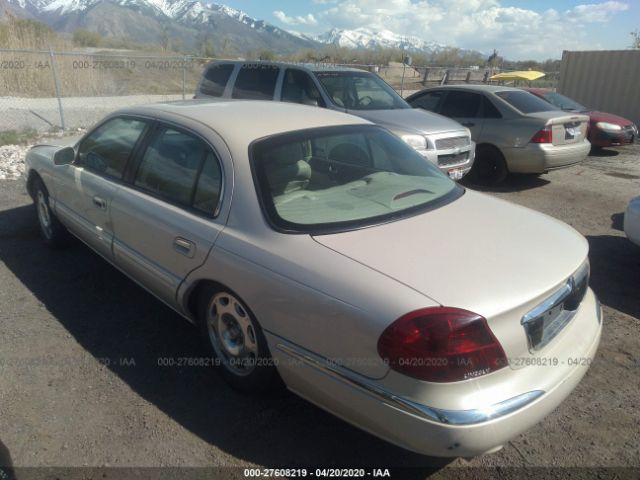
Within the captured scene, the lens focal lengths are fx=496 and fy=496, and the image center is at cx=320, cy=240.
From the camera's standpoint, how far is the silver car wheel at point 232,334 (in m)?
2.69

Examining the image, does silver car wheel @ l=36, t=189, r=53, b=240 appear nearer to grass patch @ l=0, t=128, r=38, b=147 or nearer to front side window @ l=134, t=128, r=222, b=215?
front side window @ l=134, t=128, r=222, b=215

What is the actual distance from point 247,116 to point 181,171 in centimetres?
55

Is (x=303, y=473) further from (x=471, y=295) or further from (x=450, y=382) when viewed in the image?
(x=471, y=295)

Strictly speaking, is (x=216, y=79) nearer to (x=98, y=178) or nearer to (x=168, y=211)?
(x=98, y=178)

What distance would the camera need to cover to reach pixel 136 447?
8.25 ft

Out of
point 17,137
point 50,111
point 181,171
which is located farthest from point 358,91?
point 50,111

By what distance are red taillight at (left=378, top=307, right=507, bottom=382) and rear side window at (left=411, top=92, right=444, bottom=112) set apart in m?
7.72

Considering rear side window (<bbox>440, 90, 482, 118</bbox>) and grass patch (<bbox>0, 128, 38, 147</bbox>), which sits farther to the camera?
grass patch (<bbox>0, 128, 38, 147</bbox>)

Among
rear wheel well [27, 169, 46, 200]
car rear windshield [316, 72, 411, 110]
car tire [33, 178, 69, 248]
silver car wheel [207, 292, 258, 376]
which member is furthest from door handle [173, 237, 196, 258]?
car rear windshield [316, 72, 411, 110]

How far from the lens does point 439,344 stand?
6.32 feet

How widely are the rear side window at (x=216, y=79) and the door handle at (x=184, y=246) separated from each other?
6.16 m

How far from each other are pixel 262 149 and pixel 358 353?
1330 millimetres

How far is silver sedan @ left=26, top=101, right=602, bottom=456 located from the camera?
1.96 meters

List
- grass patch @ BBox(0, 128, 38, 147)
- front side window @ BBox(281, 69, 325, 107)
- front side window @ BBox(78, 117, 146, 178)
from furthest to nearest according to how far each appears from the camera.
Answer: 1. grass patch @ BBox(0, 128, 38, 147)
2. front side window @ BBox(281, 69, 325, 107)
3. front side window @ BBox(78, 117, 146, 178)
